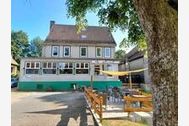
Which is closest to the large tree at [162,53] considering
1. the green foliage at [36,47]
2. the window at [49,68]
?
the window at [49,68]

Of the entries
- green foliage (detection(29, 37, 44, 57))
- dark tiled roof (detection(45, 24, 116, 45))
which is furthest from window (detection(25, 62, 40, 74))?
green foliage (detection(29, 37, 44, 57))

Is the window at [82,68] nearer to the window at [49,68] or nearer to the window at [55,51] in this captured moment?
the window at [49,68]

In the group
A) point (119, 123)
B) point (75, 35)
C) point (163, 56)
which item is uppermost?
point (75, 35)

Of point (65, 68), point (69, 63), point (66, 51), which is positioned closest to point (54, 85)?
point (65, 68)

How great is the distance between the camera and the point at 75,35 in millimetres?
38656

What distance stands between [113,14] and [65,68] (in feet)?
82.5

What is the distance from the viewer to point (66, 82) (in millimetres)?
Result: 33625

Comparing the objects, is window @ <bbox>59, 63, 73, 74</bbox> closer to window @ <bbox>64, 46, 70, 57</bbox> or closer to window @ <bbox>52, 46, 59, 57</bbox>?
window @ <bbox>64, 46, 70, 57</bbox>

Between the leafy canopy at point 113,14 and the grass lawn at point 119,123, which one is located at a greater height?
the leafy canopy at point 113,14

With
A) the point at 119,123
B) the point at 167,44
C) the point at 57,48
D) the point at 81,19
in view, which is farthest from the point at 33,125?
the point at 57,48

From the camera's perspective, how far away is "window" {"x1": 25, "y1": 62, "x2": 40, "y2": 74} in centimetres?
3325

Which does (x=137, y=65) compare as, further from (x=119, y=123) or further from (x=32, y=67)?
(x=119, y=123)

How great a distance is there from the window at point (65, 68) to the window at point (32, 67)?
2.77m

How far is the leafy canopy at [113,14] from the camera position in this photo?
29.6ft
